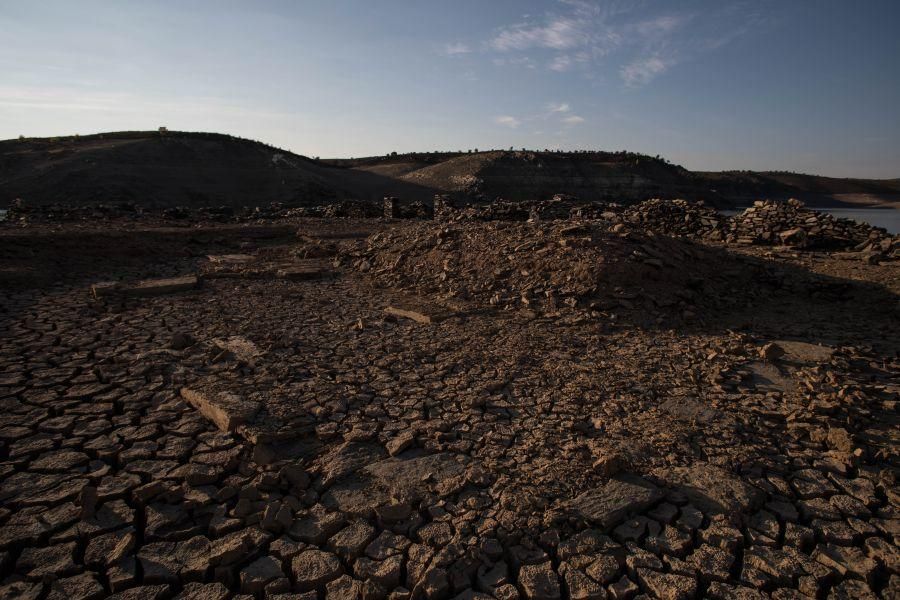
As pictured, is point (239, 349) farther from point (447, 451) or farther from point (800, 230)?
point (800, 230)

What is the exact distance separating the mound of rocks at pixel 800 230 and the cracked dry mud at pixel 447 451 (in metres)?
5.14

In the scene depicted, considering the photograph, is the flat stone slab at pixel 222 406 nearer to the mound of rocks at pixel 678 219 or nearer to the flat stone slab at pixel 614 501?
the flat stone slab at pixel 614 501

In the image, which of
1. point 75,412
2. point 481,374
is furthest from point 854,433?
point 75,412

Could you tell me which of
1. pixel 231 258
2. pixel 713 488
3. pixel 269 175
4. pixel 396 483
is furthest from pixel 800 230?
pixel 269 175

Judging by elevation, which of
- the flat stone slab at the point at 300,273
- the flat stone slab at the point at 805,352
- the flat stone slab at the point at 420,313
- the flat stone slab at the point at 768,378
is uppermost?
the flat stone slab at the point at 300,273

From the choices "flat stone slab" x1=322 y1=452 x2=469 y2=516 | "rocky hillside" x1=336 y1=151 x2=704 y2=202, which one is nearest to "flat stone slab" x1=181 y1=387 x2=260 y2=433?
Answer: "flat stone slab" x1=322 y1=452 x2=469 y2=516

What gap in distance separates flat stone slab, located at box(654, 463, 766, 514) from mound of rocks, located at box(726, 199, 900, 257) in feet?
30.4

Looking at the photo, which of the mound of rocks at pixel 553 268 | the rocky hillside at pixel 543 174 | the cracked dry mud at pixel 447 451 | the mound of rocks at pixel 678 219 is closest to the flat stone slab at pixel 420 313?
the cracked dry mud at pixel 447 451

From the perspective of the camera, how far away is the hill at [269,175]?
22.4m

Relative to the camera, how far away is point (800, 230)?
9875 mm

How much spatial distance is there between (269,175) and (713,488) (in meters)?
30.5

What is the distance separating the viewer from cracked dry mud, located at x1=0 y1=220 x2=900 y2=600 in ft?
6.15

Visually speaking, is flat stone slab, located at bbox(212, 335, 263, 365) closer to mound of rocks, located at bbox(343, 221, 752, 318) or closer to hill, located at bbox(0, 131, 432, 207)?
mound of rocks, located at bbox(343, 221, 752, 318)

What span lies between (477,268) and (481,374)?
316 centimetres
